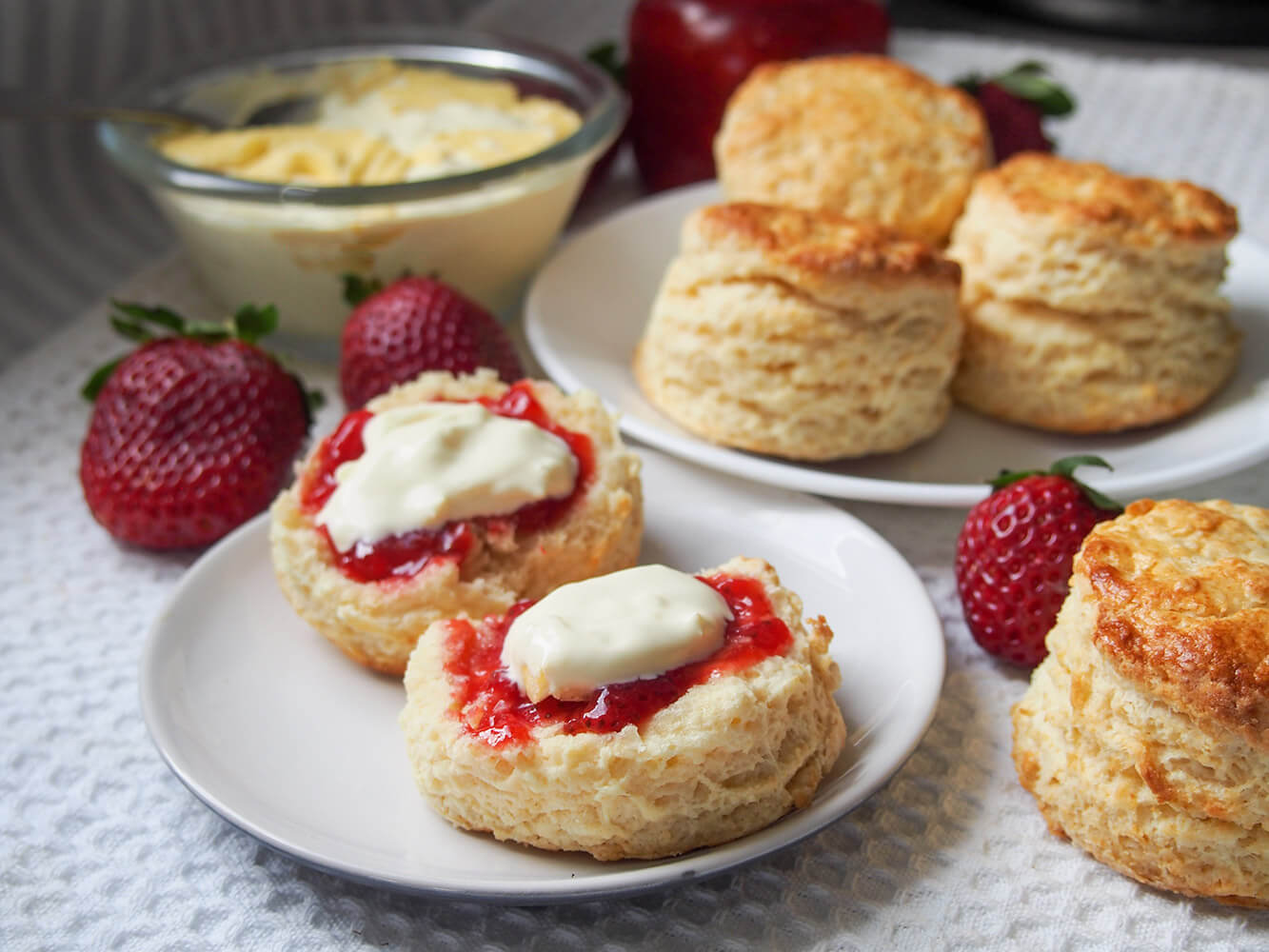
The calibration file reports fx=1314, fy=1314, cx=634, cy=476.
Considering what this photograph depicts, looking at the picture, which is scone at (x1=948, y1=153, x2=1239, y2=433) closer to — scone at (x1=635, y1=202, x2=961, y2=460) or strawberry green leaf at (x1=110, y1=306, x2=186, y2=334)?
scone at (x1=635, y1=202, x2=961, y2=460)

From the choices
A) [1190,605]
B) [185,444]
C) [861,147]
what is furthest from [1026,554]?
[185,444]

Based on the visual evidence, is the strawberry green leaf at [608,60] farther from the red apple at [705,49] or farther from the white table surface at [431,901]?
the white table surface at [431,901]

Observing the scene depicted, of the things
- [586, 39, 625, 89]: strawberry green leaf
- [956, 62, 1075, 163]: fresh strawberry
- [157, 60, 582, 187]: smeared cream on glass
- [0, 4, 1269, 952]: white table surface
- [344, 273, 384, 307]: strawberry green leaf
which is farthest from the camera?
[586, 39, 625, 89]: strawberry green leaf

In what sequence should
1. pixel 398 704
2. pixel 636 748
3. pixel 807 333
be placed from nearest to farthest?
pixel 636 748, pixel 398 704, pixel 807 333

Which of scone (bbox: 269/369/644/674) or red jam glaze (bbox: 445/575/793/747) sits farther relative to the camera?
scone (bbox: 269/369/644/674)

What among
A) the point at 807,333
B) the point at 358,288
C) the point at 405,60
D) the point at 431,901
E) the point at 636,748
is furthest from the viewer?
the point at 405,60

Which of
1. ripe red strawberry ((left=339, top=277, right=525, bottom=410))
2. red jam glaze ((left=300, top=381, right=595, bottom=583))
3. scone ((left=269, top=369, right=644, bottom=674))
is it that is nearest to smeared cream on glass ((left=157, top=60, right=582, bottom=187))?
ripe red strawberry ((left=339, top=277, right=525, bottom=410))

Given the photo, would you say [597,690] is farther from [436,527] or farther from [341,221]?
[341,221]
